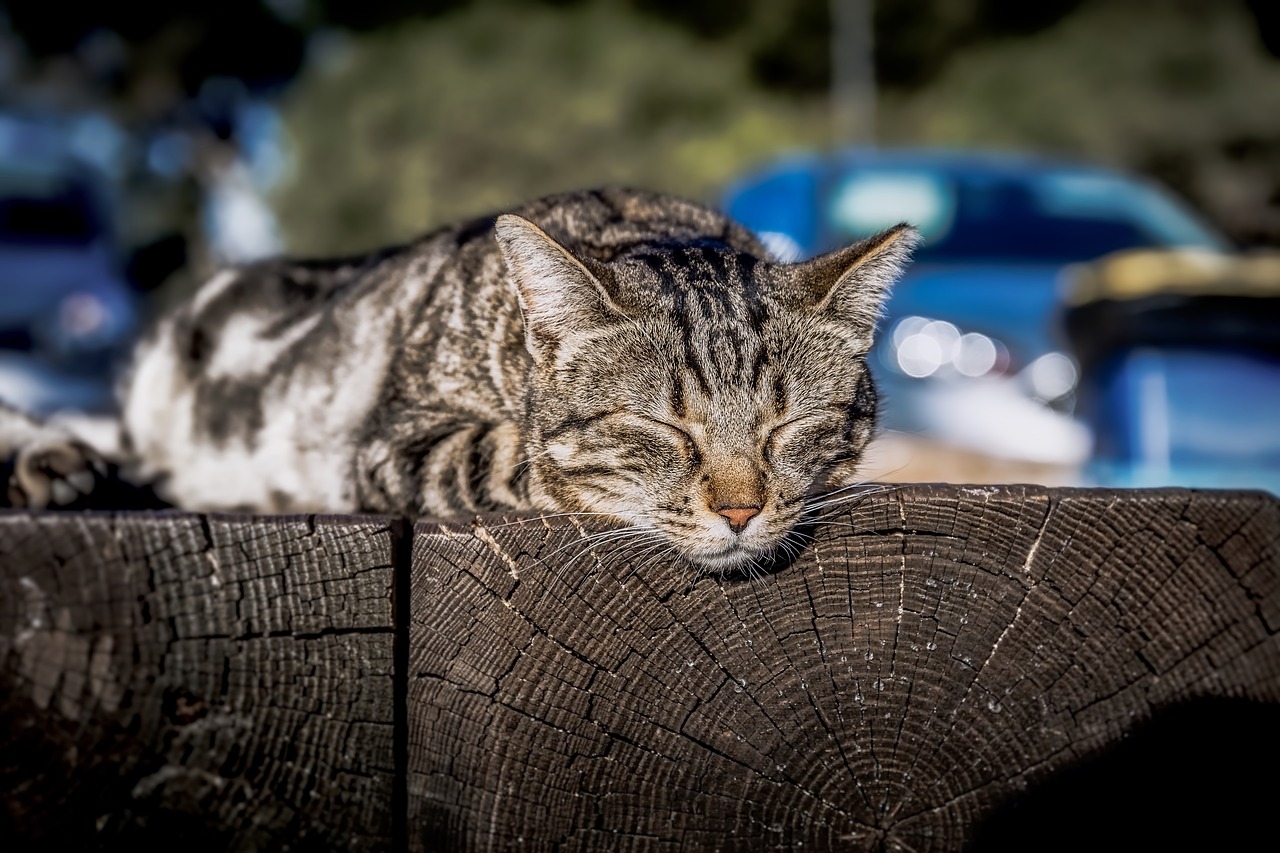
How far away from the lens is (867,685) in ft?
5.80

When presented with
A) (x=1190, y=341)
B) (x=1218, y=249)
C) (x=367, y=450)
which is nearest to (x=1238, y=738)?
(x=367, y=450)

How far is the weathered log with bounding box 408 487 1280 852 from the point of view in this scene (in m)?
1.74

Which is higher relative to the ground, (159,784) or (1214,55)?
(1214,55)

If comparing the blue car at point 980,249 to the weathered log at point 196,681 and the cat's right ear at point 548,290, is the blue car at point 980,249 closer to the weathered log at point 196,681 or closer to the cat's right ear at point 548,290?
the cat's right ear at point 548,290

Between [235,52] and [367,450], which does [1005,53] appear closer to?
[235,52]

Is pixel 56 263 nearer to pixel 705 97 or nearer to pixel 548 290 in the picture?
pixel 548 290

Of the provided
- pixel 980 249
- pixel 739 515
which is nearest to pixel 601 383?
pixel 739 515

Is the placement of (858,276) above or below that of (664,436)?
above

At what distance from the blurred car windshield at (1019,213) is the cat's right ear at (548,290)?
3936 millimetres

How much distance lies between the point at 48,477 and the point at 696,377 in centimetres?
124

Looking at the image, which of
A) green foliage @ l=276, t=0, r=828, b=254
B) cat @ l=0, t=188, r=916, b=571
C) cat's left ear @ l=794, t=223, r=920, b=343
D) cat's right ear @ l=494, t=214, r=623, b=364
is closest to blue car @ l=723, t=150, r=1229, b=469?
cat @ l=0, t=188, r=916, b=571

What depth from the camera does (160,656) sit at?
1686mm

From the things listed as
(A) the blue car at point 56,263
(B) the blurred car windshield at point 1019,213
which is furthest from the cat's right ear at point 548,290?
(A) the blue car at point 56,263

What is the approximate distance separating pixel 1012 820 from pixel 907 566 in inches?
14.6
